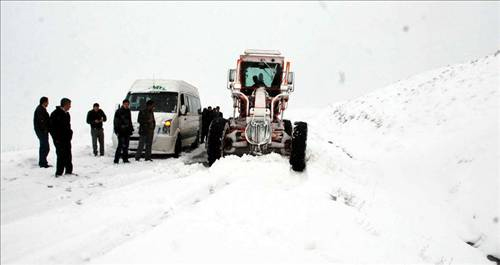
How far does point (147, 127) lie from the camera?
10820mm

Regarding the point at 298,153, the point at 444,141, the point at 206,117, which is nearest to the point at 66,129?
the point at 298,153

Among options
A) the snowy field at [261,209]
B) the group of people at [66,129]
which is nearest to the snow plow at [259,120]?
the snowy field at [261,209]

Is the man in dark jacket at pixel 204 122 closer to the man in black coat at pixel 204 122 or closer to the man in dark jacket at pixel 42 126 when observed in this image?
the man in black coat at pixel 204 122

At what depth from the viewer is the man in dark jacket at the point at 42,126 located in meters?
8.59

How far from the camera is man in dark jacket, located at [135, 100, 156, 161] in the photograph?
1081 cm

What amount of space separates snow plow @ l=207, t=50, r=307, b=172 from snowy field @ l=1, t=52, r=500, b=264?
60cm

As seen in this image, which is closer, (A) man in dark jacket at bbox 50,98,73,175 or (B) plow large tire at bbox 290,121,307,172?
(B) plow large tire at bbox 290,121,307,172

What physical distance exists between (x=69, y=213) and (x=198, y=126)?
10.5 m

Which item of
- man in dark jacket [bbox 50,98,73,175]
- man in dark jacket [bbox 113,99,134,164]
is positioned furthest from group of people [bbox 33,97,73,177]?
man in dark jacket [bbox 113,99,134,164]

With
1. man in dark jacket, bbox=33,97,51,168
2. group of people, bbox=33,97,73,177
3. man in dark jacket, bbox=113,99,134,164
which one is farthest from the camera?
man in dark jacket, bbox=113,99,134,164

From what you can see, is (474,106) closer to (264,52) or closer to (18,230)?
(264,52)

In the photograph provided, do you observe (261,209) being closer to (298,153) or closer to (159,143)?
(298,153)

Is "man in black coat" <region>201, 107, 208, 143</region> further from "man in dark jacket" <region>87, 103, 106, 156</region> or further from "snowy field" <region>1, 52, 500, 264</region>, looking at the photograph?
"man in dark jacket" <region>87, 103, 106, 156</region>

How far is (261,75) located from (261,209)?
21.4 feet
